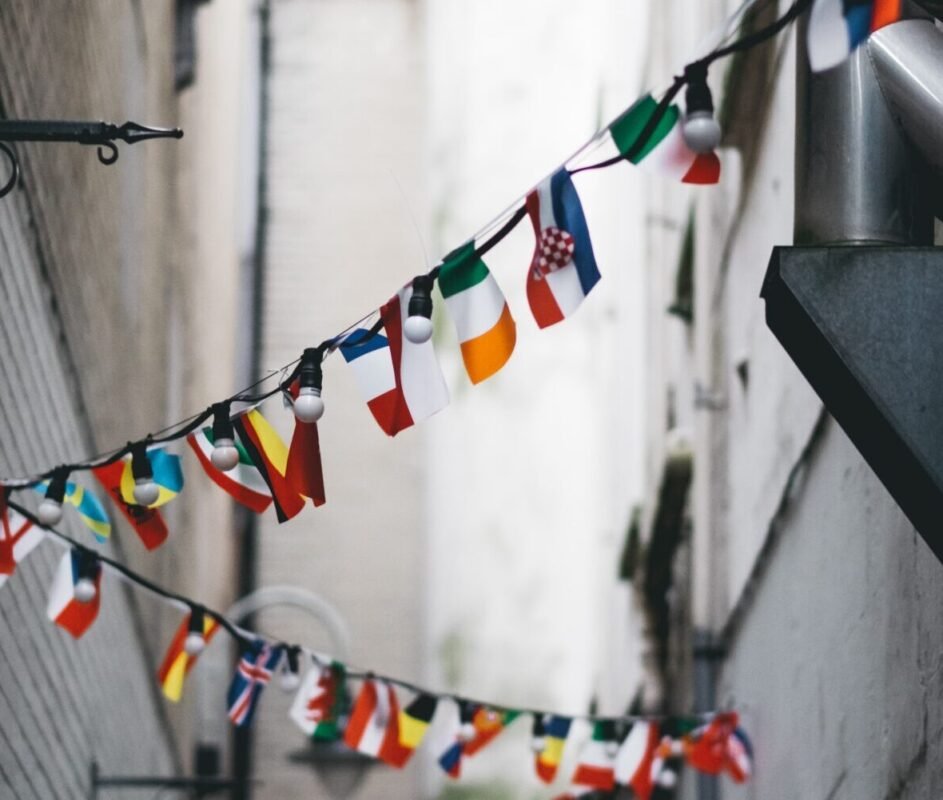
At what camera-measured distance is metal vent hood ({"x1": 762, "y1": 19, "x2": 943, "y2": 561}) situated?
416 cm

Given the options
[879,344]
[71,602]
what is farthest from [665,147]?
[71,602]

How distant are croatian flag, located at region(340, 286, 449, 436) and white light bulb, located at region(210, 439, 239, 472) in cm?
37

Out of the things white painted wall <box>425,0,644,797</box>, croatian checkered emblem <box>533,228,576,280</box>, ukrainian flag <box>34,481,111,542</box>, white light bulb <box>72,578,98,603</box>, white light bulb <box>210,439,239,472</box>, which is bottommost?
white light bulb <box>72,578,98,603</box>

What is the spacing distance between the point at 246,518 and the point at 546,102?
6.01 m

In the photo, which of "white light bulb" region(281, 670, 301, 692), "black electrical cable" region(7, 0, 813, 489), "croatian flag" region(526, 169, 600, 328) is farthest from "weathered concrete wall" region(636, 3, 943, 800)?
"white light bulb" region(281, 670, 301, 692)

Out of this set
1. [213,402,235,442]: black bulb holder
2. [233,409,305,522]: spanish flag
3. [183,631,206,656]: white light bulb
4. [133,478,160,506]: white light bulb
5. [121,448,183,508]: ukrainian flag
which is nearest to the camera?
[213,402,235,442]: black bulb holder

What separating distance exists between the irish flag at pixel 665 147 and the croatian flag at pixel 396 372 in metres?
0.83

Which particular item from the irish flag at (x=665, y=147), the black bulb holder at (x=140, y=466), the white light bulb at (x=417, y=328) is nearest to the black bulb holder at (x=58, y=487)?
the black bulb holder at (x=140, y=466)

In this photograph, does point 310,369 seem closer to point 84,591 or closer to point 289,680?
point 84,591

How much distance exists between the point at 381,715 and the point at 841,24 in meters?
4.70

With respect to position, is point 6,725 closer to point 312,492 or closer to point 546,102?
point 312,492

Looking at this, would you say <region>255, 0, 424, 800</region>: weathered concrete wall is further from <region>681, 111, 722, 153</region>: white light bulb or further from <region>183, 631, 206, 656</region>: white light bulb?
<region>681, 111, 722, 153</region>: white light bulb

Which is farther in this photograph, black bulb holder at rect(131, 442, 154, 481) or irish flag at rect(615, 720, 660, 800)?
irish flag at rect(615, 720, 660, 800)

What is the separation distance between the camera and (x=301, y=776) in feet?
69.8
